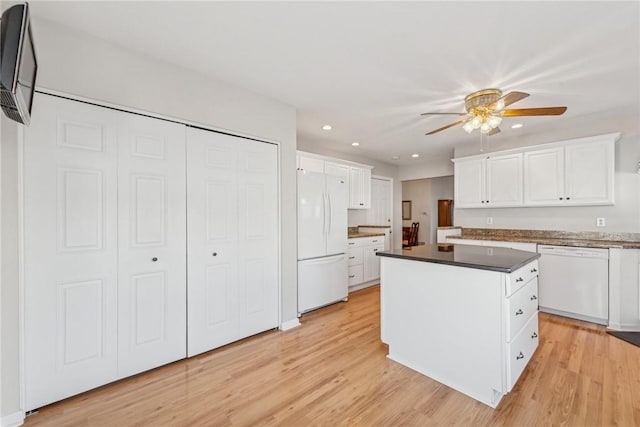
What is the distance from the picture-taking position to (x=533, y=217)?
4.20 metres

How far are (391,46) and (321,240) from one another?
7.71 feet

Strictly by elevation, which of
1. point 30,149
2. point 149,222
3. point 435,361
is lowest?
point 435,361

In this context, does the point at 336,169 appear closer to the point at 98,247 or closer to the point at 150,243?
the point at 150,243

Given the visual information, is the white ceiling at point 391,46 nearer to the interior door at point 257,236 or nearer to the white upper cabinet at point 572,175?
the white upper cabinet at point 572,175

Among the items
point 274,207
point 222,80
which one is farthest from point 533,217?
point 222,80

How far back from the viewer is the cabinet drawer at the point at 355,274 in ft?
14.9

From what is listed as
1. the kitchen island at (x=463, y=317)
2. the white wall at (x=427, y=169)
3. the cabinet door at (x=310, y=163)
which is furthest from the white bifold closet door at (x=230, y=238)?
the white wall at (x=427, y=169)

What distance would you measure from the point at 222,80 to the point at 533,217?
4670mm

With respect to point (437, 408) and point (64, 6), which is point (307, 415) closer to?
point (437, 408)

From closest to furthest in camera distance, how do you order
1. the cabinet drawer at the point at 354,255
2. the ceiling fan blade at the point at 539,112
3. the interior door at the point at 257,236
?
the ceiling fan blade at the point at 539,112
the interior door at the point at 257,236
the cabinet drawer at the point at 354,255

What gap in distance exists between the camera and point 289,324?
123 inches

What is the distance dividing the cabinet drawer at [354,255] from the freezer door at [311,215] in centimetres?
89

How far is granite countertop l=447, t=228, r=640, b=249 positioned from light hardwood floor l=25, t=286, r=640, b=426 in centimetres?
110

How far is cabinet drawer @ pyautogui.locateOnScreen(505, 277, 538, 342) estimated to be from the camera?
1.81 metres
